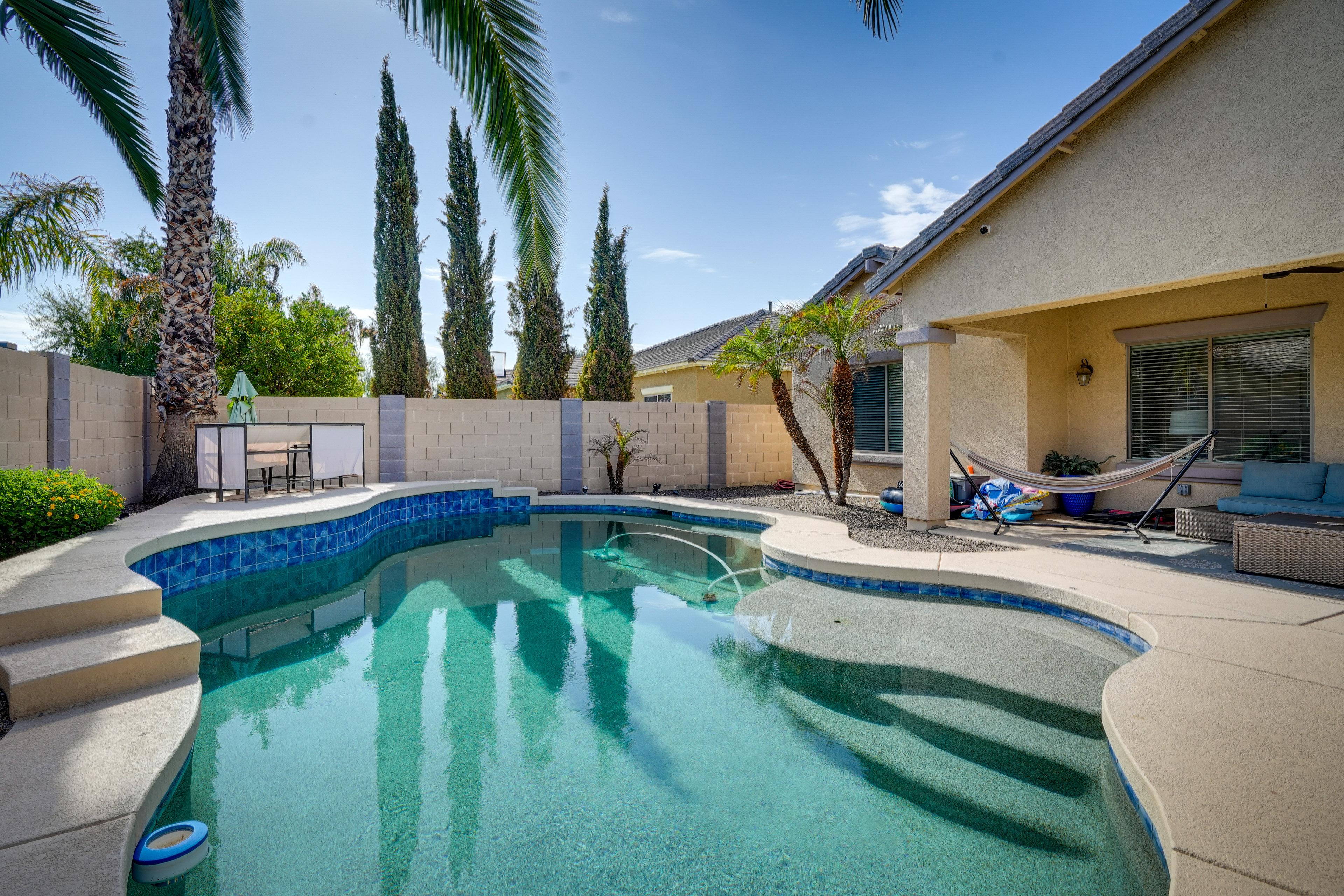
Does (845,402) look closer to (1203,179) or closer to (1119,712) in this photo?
(1203,179)

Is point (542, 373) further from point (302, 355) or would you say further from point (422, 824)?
point (422, 824)

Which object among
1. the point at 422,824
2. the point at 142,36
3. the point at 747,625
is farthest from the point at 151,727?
the point at 142,36

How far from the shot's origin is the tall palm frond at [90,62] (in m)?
Answer: 5.36

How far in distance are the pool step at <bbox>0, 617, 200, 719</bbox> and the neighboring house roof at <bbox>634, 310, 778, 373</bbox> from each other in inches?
515

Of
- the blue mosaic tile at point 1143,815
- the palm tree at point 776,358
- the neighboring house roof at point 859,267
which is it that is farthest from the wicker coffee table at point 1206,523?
the blue mosaic tile at point 1143,815

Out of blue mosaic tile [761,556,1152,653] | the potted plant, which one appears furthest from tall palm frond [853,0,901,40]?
the potted plant

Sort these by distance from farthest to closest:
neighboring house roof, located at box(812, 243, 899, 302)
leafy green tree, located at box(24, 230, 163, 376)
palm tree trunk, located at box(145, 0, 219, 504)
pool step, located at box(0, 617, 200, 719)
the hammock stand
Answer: leafy green tree, located at box(24, 230, 163, 376) → neighboring house roof, located at box(812, 243, 899, 302) → palm tree trunk, located at box(145, 0, 219, 504) → the hammock stand → pool step, located at box(0, 617, 200, 719)

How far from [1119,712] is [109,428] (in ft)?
36.8

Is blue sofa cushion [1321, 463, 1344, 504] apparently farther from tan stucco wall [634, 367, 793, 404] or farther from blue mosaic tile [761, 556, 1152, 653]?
tan stucco wall [634, 367, 793, 404]

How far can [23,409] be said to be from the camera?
690cm

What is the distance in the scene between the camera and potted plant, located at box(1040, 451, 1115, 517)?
369 inches

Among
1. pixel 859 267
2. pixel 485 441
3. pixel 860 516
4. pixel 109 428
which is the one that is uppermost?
pixel 859 267

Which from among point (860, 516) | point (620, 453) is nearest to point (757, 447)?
point (620, 453)

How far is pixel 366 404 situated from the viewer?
1205 centimetres
